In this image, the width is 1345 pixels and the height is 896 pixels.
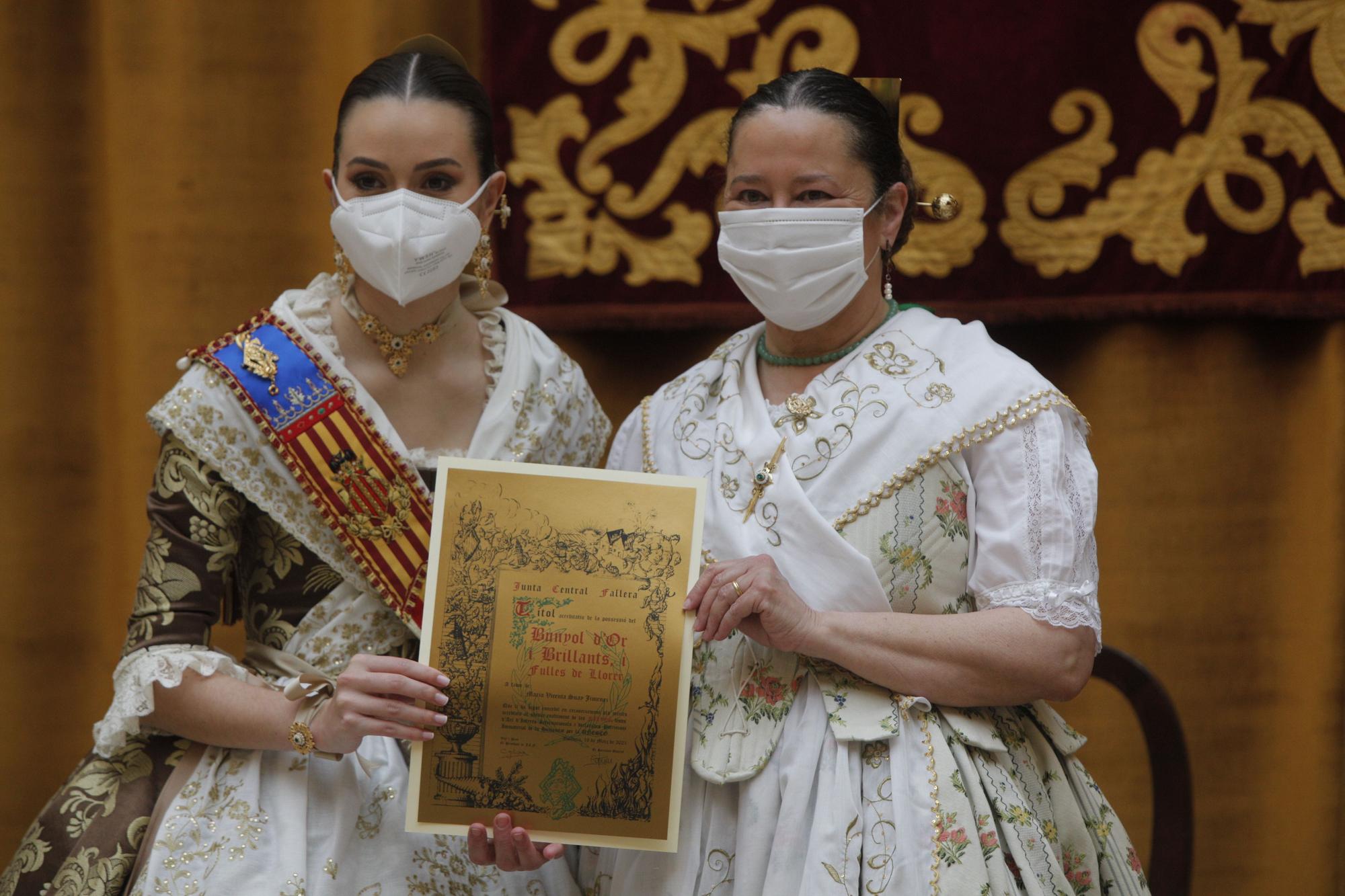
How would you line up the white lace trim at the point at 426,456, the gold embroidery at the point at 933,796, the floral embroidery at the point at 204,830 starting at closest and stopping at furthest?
the gold embroidery at the point at 933,796, the floral embroidery at the point at 204,830, the white lace trim at the point at 426,456

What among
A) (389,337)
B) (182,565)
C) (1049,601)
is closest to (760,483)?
(1049,601)

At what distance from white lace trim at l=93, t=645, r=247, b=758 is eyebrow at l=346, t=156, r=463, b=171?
623 mm

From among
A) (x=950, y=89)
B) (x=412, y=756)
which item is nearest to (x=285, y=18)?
(x=950, y=89)

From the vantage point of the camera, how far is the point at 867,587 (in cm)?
144

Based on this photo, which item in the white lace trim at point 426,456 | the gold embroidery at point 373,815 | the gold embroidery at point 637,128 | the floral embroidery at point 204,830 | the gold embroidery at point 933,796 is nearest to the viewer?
the gold embroidery at point 933,796

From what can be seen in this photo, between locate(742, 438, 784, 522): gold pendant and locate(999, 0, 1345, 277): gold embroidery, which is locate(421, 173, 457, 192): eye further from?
locate(999, 0, 1345, 277): gold embroidery

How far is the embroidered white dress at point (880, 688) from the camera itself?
4.53ft

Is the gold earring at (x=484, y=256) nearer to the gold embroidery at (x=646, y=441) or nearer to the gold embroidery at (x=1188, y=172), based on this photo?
the gold embroidery at (x=646, y=441)

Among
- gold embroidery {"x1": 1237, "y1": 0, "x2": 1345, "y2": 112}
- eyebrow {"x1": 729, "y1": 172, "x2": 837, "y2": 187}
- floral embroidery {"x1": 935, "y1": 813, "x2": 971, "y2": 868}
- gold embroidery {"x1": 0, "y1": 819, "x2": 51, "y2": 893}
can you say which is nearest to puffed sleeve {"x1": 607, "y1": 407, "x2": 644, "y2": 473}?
eyebrow {"x1": 729, "y1": 172, "x2": 837, "y2": 187}

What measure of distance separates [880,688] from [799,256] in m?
0.50

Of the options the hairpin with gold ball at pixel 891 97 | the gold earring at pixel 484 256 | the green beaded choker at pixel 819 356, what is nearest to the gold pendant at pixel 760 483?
the green beaded choker at pixel 819 356

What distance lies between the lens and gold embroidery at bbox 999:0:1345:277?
2.28 m

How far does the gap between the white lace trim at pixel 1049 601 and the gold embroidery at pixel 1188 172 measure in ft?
3.32

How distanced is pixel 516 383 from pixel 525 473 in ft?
1.15
